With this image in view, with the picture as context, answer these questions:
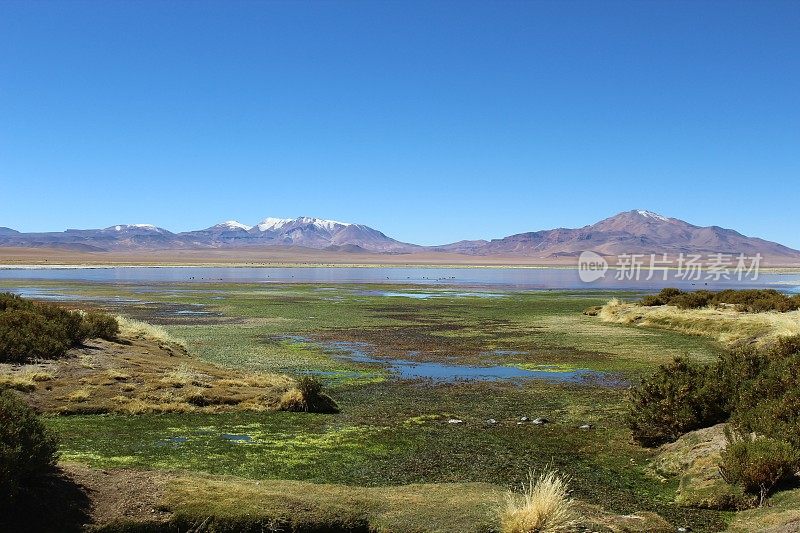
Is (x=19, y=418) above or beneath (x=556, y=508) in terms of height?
above

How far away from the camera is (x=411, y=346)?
31.9 metres

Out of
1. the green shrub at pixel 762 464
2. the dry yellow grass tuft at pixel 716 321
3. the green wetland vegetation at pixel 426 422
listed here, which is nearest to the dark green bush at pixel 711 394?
the green wetland vegetation at pixel 426 422

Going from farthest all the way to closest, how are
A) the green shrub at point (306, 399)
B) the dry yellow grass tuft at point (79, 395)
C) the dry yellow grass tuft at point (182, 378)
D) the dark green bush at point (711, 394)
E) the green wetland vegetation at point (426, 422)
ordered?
the dry yellow grass tuft at point (182, 378)
the green shrub at point (306, 399)
the dry yellow grass tuft at point (79, 395)
the dark green bush at point (711, 394)
the green wetland vegetation at point (426, 422)

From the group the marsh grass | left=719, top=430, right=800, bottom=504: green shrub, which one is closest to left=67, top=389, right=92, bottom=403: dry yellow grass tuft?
the marsh grass

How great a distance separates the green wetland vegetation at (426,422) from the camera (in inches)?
473

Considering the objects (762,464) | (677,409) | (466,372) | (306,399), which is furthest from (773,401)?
(466,372)

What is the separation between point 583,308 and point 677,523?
49.3 metres

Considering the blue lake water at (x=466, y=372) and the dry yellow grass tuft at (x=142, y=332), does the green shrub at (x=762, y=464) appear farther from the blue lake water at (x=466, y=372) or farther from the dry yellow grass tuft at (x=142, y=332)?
the dry yellow grass tuft at (x=142, y=332)

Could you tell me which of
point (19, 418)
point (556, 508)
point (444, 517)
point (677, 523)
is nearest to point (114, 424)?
point (19, 418)

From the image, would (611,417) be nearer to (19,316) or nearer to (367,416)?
(367,416)

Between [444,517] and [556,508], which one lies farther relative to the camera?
[444,517]

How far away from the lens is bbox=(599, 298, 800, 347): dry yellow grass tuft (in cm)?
2964

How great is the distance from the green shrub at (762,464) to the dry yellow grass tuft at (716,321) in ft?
59.0

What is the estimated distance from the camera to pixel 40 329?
66.0 feet
